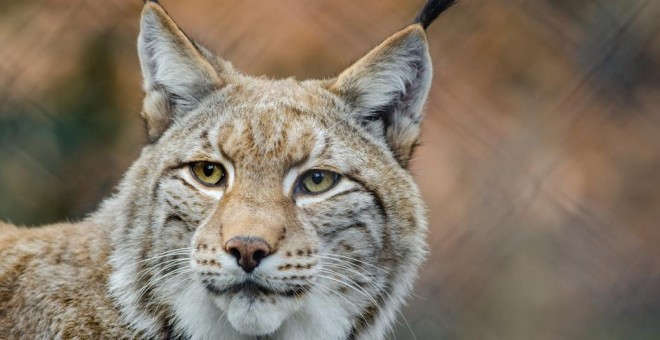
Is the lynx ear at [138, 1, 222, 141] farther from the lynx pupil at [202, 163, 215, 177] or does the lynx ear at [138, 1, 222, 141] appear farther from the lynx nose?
the lynx nose

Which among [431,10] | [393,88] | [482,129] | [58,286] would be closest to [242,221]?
[58,286]

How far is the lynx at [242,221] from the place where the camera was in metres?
3.49

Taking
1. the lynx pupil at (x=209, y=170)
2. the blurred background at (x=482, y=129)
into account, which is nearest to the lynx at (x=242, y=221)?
the lynx pupil at (x=209, y=170)

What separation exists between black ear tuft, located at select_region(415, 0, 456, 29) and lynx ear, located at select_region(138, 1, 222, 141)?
84cm

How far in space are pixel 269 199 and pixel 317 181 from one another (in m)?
0.27

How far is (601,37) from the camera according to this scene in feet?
19.9

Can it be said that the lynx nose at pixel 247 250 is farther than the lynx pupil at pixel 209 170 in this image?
No

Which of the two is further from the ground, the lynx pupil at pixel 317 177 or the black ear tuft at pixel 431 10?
the black ear tuft at pixel 431 10

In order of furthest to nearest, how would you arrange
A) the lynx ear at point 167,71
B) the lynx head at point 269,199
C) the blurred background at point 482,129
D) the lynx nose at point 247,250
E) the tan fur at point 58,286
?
the blurred background at point 482,129, the lynx ear at point 167,71, the tan fur at point 58,286, the lynx head at point 269,199, the lynx nose at point 247,250

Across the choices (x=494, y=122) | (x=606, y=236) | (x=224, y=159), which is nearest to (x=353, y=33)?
(x=494, y=122)

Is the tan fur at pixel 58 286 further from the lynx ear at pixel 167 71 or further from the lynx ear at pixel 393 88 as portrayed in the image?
the lynx ear at pixel 393 88

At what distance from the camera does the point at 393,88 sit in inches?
163

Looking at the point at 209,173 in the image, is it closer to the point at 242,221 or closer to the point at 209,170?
the point at 209,170

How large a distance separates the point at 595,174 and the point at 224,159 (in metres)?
3.15
